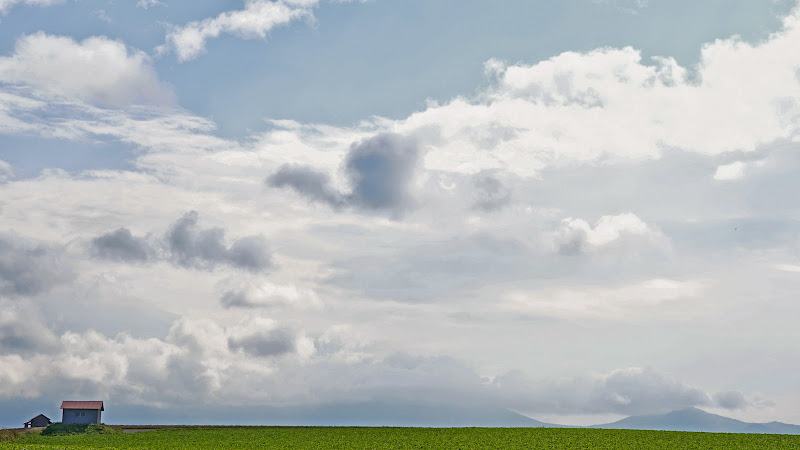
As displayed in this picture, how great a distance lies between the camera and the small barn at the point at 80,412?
11844 centimetres

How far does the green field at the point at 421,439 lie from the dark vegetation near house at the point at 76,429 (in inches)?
341

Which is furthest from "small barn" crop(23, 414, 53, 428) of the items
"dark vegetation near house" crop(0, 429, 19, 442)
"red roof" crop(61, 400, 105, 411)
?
"dark vegetation near house" crop(0, 429, 19, 442)

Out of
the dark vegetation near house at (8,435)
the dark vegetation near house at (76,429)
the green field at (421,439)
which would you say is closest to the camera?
the green field at (421,439)

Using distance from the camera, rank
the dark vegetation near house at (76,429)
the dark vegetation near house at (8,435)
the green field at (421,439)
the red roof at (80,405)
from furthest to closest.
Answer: the red roof at (80,405) → the dark vegetation near house at (76,429) → the dark vegetation near house at (8,435) → the green field at (421,439)

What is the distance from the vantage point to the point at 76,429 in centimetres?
10644

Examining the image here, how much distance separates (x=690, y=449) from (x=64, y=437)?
243 feet

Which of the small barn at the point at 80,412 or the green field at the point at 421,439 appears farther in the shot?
the small barn at the point at 80,412

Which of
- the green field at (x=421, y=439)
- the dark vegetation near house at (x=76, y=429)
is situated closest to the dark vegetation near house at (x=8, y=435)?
the green field at (x=421, y=439)

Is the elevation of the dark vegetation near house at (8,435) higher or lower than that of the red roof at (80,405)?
lower

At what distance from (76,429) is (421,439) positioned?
5483cm

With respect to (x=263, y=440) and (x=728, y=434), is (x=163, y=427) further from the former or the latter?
(x=728, y=434)

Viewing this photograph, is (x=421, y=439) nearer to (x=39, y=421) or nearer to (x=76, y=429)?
(x=76, y=429)

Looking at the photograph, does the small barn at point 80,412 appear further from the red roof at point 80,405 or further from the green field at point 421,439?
the green field at point 421,439

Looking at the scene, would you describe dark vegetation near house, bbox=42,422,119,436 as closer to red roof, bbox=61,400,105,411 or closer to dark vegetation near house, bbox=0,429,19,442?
red roof, bbox=61,400,105,411
